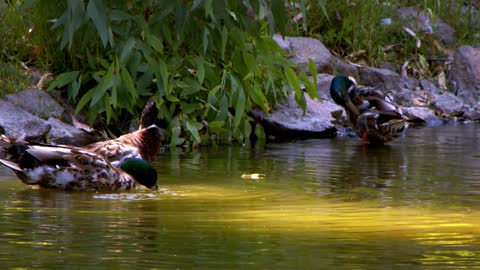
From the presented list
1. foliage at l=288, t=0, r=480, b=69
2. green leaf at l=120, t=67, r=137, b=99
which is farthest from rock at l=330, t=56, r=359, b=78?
green leaf at l=120, t=67, r=137, b=99

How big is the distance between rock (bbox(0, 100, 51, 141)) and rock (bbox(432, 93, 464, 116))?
767 centimetres

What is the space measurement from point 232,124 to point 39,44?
2.15m

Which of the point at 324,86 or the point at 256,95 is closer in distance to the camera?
the point at 256,95

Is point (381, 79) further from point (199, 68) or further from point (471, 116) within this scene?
point (199, 68)

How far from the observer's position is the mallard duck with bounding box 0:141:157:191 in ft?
26.3

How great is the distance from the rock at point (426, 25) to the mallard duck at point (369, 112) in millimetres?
5482

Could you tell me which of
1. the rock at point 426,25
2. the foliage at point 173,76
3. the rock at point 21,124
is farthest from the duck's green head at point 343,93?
the rock at point 426,25

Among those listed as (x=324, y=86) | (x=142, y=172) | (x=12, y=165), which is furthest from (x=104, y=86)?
(x=324, y=86)

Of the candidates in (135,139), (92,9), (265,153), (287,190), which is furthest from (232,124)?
(92,9)

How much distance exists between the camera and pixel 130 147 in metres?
9.07

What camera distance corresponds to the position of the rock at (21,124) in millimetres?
10812

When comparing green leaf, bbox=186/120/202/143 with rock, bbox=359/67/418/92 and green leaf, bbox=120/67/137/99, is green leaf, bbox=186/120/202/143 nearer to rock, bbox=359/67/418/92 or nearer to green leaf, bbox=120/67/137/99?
green leaf, bbox=120/67/137/99

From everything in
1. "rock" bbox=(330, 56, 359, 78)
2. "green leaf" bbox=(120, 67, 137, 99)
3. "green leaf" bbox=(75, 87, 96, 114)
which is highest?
"rock" bbox=(330, 56, 359, 78)

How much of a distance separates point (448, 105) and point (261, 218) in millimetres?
10716
